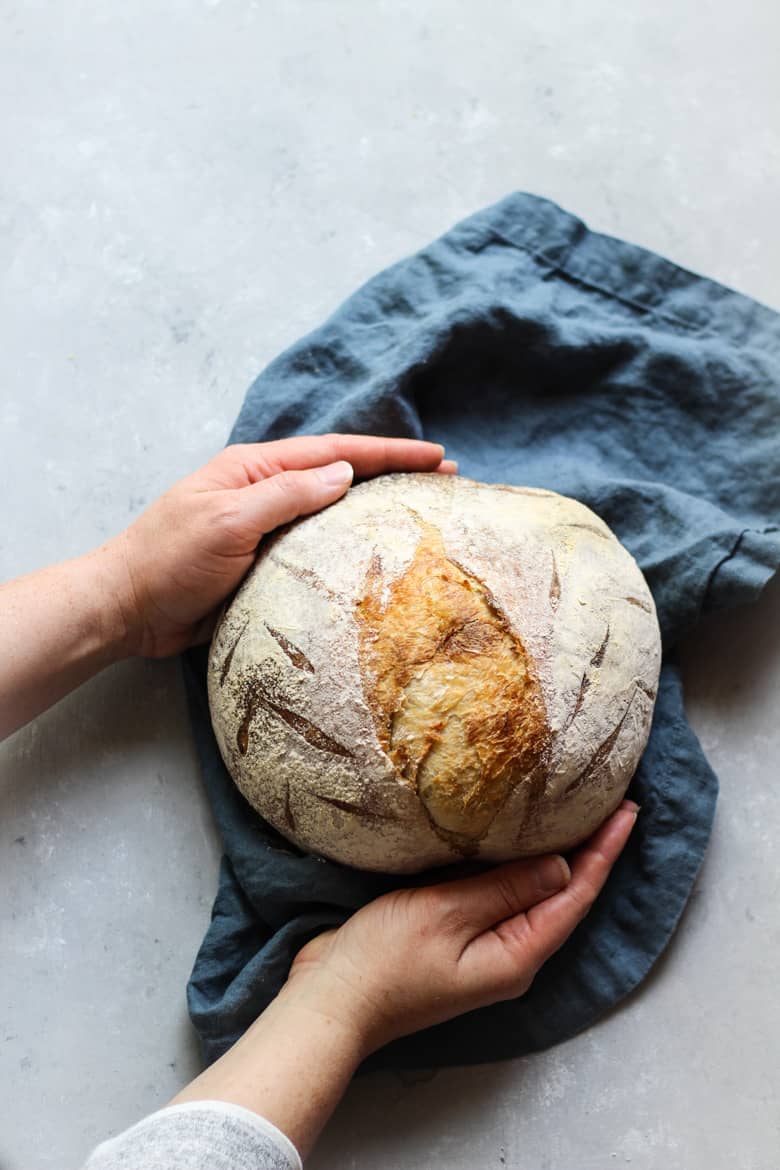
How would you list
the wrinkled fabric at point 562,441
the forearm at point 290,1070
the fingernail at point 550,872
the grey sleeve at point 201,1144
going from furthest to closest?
the wrinkled fabric at point 562,441 → the fingernail at point 550,872 → the forearm at point 290,1070 → the grey sleeve at point 201,1144

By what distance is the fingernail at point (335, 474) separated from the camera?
1.16 meters

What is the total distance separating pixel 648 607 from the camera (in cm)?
115

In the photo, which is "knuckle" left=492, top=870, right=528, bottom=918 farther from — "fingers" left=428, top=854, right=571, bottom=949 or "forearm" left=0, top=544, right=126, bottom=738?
"forearm" left=0, top=544, right=126, bottom=738

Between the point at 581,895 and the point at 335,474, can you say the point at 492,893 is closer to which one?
the point at 581,895

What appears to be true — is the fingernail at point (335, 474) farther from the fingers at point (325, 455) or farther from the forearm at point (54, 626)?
the forearm at point (54, 626)

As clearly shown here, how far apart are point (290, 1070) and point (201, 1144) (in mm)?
131

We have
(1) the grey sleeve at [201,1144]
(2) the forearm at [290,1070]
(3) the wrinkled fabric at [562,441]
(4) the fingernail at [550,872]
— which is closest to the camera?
(1) the grey sleeve at [201,1144]

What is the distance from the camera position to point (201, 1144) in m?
0.96

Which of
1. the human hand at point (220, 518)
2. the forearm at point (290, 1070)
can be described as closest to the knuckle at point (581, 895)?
the forearm at point (290, 1070)

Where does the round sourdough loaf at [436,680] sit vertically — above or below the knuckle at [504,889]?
above

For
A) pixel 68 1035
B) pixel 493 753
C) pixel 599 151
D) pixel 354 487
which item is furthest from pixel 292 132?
pixel 68 1035

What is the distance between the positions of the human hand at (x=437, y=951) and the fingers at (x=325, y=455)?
495 millimetres

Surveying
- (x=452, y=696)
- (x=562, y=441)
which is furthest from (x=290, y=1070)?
(x=562, y=441)

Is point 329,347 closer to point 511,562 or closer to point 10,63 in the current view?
point 511,562
